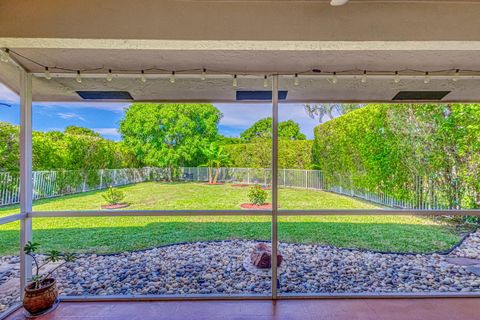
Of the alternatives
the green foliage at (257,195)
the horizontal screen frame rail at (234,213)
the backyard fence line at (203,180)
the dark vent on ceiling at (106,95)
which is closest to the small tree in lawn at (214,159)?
the backyard fence line at (203,180)

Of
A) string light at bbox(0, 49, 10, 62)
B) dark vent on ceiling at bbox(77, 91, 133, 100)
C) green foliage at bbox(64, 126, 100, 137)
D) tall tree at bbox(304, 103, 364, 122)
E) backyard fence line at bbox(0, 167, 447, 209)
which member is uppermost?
tall tree at bbox(304, 103, 364, 122)

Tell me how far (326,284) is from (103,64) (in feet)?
11.1

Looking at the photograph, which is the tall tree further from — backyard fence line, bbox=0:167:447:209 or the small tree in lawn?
the small tree in lawn

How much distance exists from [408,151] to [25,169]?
18.1 ft

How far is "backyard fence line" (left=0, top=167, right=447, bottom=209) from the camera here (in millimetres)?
3662

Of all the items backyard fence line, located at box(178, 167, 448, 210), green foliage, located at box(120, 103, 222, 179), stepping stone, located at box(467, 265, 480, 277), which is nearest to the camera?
stepping stone, located at box(467, 265, 480, 277)

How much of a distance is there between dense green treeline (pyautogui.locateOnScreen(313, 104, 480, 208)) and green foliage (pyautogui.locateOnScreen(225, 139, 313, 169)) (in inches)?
9.1

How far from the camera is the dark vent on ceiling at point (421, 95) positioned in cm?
260

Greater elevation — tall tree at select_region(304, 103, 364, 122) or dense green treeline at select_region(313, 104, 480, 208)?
tall tree at select_region(304, 103, 364, 122)

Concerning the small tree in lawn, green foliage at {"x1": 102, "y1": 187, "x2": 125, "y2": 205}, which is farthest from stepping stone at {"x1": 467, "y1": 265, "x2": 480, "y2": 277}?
green foliage at {"x1": 102, "y1": 187, "x2": 125, "y2": 205}

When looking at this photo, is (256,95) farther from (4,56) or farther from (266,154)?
(4,56)

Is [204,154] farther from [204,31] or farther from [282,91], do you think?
[204,31]

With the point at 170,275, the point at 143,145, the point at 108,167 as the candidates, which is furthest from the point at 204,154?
the point at 170,275

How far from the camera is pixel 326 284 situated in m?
2.69
